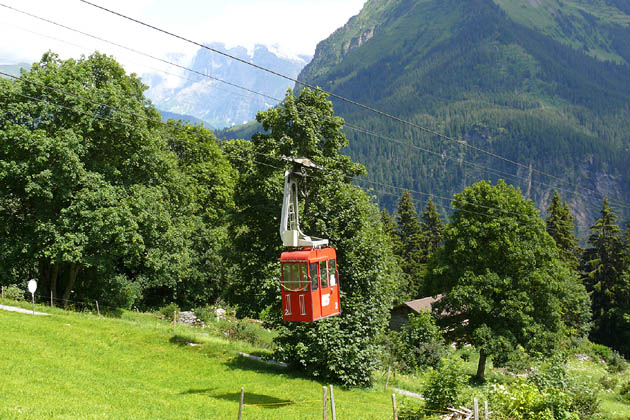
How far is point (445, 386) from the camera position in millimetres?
19969

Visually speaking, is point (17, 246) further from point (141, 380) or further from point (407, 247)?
point (407, 247)

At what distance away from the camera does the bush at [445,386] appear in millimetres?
19797

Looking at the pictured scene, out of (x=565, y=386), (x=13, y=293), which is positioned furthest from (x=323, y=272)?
(x=13, y=293)

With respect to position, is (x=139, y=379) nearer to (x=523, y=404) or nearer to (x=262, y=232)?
(x=262, y=232)

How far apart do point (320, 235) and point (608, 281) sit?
55079mm

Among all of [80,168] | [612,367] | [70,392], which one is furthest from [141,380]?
[612,367]

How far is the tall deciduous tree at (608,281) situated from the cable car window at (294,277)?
58.2m

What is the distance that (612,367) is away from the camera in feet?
182

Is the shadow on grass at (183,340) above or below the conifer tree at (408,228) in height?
below

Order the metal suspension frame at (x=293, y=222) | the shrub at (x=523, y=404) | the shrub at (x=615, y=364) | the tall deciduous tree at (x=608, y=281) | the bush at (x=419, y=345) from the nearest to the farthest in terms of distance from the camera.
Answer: the shrub at (x=523, y=404), the metal suspension frame at (x=293, y=222), the bush at (x=419, y=345), the shrub at (x=615, y=364), the tall deciduous tree at (x=608, y=281)

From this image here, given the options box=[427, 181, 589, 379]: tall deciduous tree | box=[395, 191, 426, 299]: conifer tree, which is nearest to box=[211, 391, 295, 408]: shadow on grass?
box=[427, 181, 589, 379]: tall deciduous tree

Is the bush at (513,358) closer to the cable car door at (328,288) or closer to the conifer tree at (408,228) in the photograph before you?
the cable car door at (328,288)

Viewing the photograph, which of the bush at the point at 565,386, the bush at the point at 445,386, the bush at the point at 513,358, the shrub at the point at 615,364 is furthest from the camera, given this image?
the shrub at the point at 615,364

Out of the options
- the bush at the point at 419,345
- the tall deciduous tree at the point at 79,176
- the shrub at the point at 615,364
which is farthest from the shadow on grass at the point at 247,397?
the shrub at the point at 615,364
